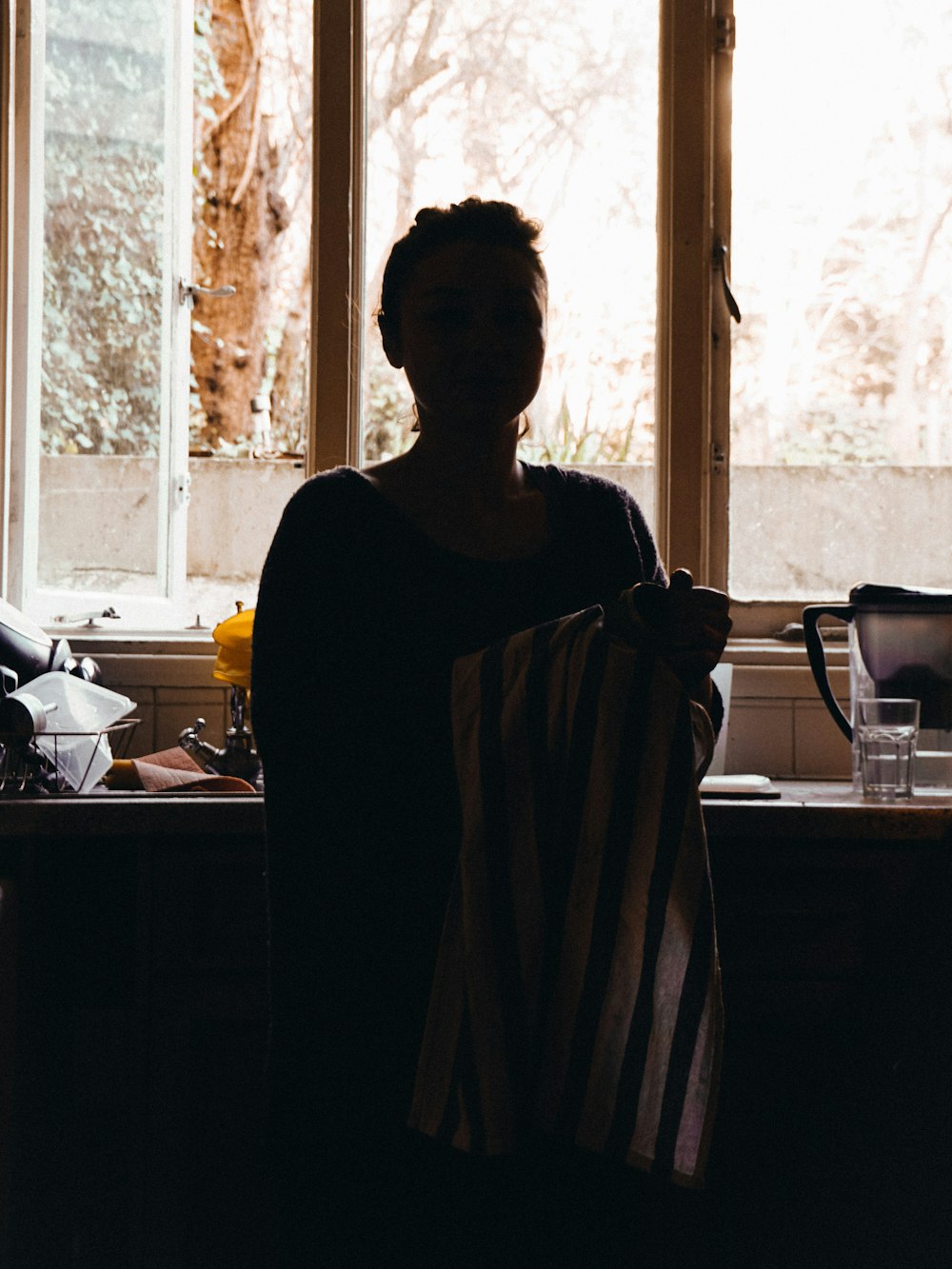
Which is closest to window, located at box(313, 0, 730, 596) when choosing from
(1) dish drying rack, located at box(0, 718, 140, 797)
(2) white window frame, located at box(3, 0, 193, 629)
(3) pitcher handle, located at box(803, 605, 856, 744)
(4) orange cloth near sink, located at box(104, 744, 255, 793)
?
(2) white window frame, located at box(3, 0, 193, 629)

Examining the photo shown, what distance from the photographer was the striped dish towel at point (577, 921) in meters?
0.92

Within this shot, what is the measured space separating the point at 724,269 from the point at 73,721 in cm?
121

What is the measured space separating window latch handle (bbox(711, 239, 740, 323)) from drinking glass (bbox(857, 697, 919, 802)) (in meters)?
0.74

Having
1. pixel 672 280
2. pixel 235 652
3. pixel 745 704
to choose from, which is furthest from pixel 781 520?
pixel 235 652

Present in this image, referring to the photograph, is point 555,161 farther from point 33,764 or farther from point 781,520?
point 33,764

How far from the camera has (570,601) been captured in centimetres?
106

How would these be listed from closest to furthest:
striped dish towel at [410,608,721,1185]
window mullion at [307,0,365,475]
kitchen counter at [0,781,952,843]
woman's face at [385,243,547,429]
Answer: striped dish towel at [410,608,721,1185], woman's face at [385,243,547,429], kitchen counter at [0,781,952,843], window mullion at [307,0,365,475]

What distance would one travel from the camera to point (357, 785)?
0.99 meters

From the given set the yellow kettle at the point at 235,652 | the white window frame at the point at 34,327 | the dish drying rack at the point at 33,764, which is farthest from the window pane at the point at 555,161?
the dish drying rack at the point at 33,764

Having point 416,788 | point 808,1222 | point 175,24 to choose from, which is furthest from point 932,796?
point 175,24

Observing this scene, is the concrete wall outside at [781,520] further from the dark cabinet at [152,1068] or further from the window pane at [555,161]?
the dark cabinet at [152,1068]

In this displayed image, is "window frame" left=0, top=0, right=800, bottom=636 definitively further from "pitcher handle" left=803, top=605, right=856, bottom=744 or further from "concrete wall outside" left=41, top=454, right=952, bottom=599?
"pitcher handle" left=803, top=605, right=856, bottom=744

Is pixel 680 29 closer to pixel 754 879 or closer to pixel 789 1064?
pixel 754 879

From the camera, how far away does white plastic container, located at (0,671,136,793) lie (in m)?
1.51
